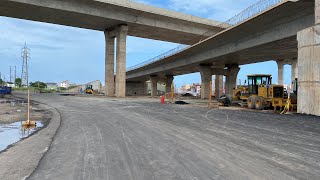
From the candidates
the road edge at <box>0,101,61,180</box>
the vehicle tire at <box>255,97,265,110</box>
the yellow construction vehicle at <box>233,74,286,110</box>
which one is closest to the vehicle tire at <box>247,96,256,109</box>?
the yellow construction vehicle at <box>233,74,286,110</box>

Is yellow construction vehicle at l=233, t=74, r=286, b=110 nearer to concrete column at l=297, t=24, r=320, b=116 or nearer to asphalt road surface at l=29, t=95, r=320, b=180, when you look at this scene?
concrete column at l=297, t=24, r=320, b=116

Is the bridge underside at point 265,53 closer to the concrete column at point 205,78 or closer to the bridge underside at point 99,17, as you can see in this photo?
the concrete column at point 205,78

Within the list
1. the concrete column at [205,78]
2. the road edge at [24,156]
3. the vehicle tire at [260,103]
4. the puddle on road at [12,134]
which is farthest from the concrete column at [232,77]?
the road edge at [24,156]

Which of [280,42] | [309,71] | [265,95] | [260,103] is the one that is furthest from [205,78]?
[309,71]

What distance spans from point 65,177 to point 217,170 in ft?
9.77

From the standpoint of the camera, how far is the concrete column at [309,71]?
61.5ft

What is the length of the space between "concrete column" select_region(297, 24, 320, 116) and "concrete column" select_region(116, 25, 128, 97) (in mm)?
33135

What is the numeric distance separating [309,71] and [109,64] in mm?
38489

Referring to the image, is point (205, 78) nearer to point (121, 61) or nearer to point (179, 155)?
point (121, 61)

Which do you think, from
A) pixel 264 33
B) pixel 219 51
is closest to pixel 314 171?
pixel 264 33

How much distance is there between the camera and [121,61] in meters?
50.3

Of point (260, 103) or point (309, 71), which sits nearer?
point (309, 71)

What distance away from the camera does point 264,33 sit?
3169cm

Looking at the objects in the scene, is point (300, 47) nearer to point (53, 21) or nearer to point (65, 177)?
point (65, 177)
